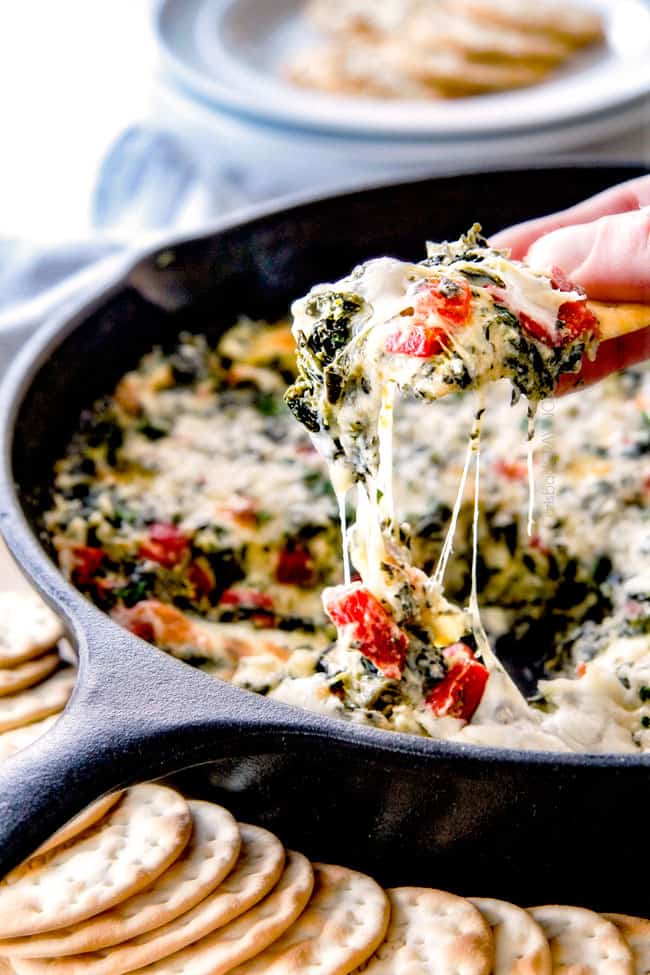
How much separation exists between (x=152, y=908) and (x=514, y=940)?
0.77 metres

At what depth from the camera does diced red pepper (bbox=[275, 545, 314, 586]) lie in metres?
4.06

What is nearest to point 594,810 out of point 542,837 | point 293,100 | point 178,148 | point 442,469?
point 542,837

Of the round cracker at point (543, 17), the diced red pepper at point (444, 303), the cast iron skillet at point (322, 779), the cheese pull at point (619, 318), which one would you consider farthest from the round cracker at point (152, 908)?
the round cracker at point (543, 17)

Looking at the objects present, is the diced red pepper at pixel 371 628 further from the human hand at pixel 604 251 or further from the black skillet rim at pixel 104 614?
the human hand at pixel 604 251

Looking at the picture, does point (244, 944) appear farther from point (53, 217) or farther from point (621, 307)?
point (53, 217)

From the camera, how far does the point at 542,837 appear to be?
2.81 meters

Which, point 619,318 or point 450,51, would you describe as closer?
point 619,318

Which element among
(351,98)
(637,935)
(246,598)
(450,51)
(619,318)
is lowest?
(637,935)

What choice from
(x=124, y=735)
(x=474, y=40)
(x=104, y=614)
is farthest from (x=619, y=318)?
(x=474, y=40)

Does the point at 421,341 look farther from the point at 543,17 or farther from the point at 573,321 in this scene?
the point at 543,17

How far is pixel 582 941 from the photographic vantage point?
2.82m

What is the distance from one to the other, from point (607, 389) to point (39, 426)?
74.7 inches

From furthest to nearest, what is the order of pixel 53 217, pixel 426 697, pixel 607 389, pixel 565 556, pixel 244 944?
pixel 53 217, pixel 607 389, pixel 565 556, pixel 426 697, pixel 244 944

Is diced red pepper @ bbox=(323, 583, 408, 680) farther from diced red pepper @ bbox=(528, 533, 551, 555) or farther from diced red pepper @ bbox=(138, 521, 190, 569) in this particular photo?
diced red pepper @ bbox=(528, 533, 551, 555)
